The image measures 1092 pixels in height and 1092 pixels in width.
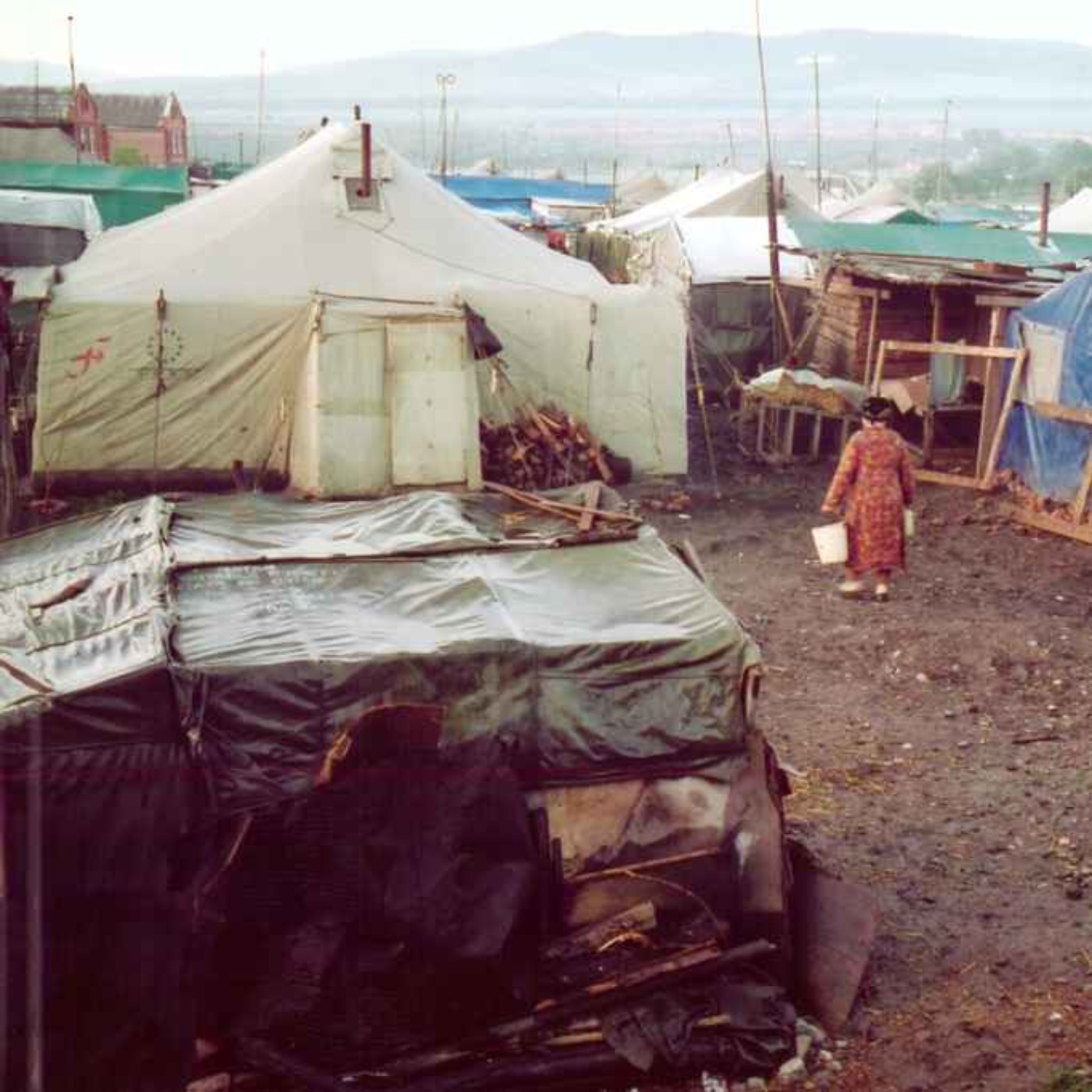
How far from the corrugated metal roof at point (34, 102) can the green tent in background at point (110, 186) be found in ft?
85.3

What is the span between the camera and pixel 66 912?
17.7 feet

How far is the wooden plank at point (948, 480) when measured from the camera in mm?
15906

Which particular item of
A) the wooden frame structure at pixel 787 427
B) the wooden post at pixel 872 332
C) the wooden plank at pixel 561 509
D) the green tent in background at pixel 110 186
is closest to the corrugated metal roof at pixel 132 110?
the green tent in background at pixel 110 186

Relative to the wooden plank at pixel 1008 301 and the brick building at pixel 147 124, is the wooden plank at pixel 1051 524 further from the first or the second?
the brick building at pixel 147 124

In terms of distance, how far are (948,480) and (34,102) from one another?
52031 mm

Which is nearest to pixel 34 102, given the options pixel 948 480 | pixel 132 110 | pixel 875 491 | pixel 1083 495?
pixel 132 110

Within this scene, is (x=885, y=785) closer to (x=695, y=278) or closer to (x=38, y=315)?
(x=38, y=315)

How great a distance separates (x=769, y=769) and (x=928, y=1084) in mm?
1382

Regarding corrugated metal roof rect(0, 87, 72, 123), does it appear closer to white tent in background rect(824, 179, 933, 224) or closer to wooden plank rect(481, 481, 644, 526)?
white tent in background rect(824, 179, 933, 224)

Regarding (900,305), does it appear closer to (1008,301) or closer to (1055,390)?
(1008,301)

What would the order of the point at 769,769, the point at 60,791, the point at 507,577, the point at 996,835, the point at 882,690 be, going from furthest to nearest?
the point at 882,690
the point at 996,835
the point at 507,577
the point at 769,769
the point at 60,791

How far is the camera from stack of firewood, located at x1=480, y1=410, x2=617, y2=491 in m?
15.2

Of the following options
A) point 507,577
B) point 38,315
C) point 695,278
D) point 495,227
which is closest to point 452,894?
point 507,577

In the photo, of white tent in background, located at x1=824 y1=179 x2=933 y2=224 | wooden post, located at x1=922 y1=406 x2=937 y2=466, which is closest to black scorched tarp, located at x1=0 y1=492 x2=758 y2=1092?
wooden post, located at x1=922 y1=406 x2=937 y2=466
